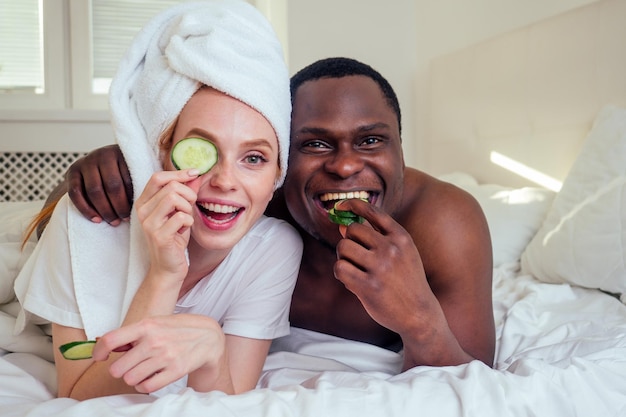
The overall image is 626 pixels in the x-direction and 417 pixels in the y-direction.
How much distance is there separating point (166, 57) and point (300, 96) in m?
0.33

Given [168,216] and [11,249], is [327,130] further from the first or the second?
[11,249]

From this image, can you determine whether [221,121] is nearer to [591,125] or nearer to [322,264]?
[322,264]

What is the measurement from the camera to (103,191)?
1.19 meters

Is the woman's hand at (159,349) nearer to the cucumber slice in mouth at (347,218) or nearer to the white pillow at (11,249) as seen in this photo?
the cucumber slice in mouth at (347,218)

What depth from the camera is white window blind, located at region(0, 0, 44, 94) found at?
4023 mm

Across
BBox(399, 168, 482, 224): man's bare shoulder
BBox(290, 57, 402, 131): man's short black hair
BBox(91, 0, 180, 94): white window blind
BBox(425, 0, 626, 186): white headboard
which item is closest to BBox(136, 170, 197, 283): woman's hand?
BBox(290, 57, 402, 131): man's short black hair

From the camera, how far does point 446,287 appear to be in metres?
1.41

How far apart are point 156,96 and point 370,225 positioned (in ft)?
1.49

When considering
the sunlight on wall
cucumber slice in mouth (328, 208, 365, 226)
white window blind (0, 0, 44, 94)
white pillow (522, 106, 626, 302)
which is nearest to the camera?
cucumber slice in mouth (328, 208, 365, 226)

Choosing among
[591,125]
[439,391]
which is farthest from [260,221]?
[591,125]

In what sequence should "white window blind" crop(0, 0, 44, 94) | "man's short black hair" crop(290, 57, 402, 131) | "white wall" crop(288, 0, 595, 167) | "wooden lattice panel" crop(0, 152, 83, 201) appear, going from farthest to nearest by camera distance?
"white window blind" crop(0, 0, 44, 94) → "wooden lattice panel" crop(0, 152, 83, 201) → "white wall" crop(288, 0, 595, 167) → "man's short black hair" crop(290, 57, 402, 131)

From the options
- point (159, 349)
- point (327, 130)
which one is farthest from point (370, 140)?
point (159, 349)

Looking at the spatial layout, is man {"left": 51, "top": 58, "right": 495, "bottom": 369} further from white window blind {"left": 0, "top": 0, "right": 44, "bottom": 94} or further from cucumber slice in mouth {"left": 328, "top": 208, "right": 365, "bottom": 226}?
white window blind {"left": 0, "top": 0, "right": 44, "bottom": 94}

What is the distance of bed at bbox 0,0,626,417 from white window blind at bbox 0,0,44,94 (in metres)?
1.98
